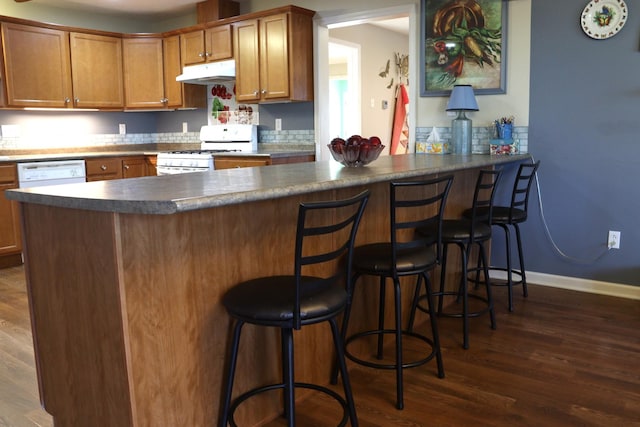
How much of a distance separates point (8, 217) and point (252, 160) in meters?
2.11

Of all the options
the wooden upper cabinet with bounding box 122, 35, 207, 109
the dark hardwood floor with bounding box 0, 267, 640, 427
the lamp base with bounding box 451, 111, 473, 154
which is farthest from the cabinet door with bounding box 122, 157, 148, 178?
the lamp base with bounding box 451, 111, 473, 154

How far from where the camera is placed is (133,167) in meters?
5.62

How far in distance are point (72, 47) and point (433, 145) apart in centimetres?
365

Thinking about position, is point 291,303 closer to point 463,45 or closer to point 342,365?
point 342,365

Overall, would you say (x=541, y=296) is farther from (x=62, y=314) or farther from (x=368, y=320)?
(x=62, y=314)

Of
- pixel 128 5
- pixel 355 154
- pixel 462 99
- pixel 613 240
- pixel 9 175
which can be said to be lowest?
pixel 613 240

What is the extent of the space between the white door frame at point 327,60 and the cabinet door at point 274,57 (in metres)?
0.30

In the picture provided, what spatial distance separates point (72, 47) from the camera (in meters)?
5.29

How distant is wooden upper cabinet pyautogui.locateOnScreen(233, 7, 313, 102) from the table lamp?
4.87 feet

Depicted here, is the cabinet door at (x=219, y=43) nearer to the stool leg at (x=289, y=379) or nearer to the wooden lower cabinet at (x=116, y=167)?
the wooden lower cabinet at (x=116, y=167)

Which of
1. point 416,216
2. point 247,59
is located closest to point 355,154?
point 416,216

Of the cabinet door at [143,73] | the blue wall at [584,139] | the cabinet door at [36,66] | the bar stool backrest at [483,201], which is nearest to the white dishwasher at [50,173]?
the cabinet door at [36,66]

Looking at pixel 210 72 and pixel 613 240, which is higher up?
pixel 210 72

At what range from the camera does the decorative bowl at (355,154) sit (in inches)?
100.0
